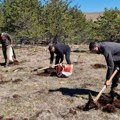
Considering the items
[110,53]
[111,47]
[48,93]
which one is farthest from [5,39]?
[110,53]

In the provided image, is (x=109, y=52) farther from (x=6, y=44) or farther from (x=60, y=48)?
(x=6, y=44)

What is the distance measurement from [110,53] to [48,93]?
3524 mm

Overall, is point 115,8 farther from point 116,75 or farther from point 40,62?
point 116,75

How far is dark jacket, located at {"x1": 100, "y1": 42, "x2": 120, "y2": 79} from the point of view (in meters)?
9.41

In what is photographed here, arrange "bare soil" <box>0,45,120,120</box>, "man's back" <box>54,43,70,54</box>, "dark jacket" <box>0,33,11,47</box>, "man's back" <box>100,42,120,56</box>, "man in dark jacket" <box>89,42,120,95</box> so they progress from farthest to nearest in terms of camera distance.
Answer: "dark jacket" <box>0,33,11,47</box>
"man's back" <box>54,43,70,54</box>
"bare soil" <box>0,45,120,120</box>
"man's back" <box>100,42,120,56</box>
"man in dark jacket" <box>89,42,120,95</box>

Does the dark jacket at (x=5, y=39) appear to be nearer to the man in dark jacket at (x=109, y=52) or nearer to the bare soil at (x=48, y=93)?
the bare soil at (x=48, y=93)

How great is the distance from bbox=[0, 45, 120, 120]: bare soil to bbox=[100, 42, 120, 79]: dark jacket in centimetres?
139

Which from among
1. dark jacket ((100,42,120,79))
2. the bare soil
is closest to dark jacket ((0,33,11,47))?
the bare soil

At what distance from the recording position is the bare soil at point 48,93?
9867 mm

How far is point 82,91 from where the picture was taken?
12141mm

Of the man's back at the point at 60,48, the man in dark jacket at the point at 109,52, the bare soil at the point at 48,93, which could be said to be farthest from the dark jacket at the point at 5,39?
the man in dark jacket at the point at 109,52

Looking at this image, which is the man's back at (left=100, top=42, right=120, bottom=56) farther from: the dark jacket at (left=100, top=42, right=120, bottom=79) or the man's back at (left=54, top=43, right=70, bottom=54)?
the man's back at (left=54, top=43, right=70, bottom=54)

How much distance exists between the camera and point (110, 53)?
9.51 metres

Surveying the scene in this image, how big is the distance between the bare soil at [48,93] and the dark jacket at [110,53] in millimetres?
1389
